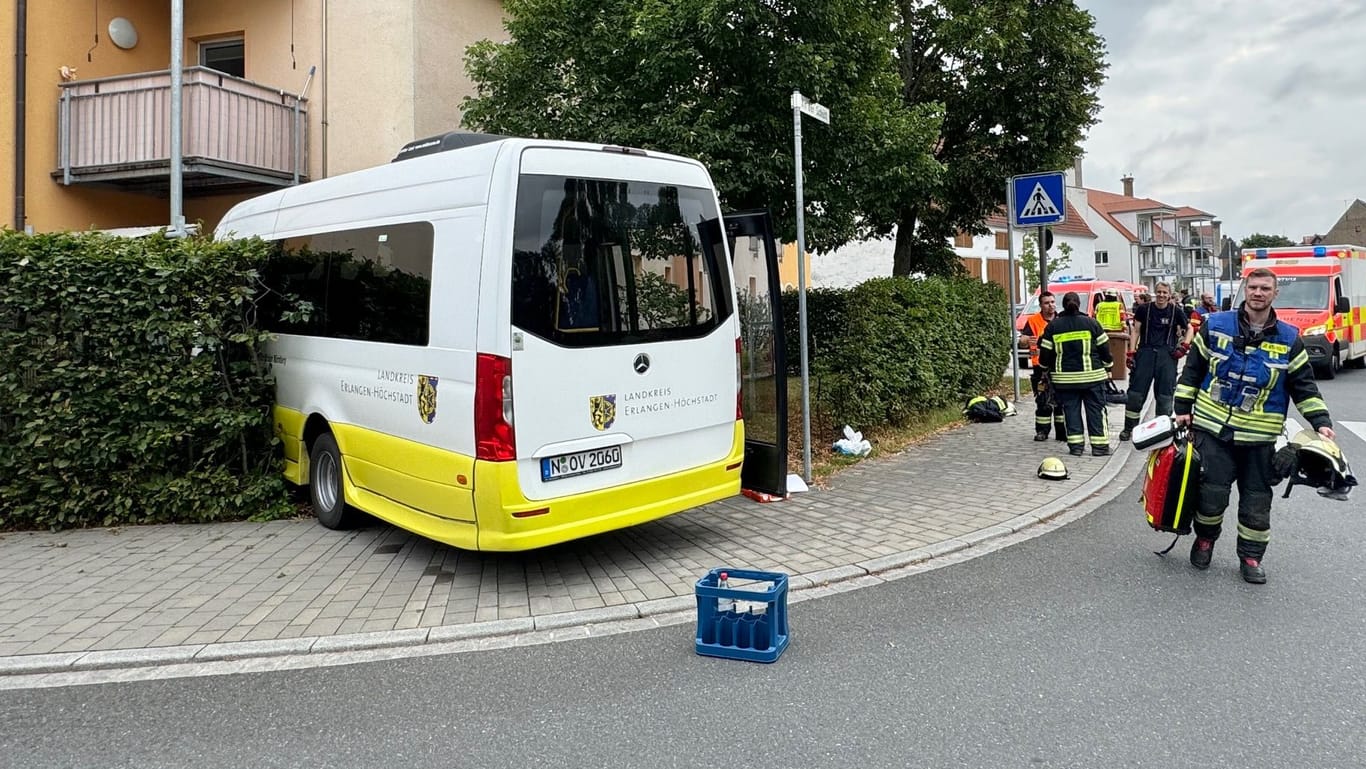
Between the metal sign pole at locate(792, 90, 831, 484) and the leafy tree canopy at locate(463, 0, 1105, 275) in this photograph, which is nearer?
the metal sign pole at locate(792, 90, 831, 484)

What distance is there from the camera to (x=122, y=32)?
1249cm

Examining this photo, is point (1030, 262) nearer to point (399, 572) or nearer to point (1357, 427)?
point (1357, 427)

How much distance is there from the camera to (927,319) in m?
10.7

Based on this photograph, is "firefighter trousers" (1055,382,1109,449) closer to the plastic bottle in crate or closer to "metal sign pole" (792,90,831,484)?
"metal sign pole" (792,90,831,484)

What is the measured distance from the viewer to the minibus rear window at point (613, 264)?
5047mm

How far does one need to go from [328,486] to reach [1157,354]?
352 inches

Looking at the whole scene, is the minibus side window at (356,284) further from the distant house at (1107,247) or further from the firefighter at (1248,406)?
the distant house at (1107,247)

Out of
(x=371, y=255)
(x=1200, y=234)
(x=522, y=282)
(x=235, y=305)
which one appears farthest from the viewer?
(x=1200, y=234)

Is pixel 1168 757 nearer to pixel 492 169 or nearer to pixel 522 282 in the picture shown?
pixel 522 282

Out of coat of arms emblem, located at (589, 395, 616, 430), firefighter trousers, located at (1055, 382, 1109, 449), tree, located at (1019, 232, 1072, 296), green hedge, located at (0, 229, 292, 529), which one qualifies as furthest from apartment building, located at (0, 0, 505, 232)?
tree, located at (1019, 232, 1072, 296)

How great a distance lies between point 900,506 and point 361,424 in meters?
4.19

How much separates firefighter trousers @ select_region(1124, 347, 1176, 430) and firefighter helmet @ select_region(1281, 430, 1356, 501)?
17.7 ft

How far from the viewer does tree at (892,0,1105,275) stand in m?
12.7

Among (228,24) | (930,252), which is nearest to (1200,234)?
(930,252)
